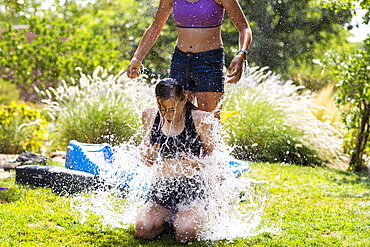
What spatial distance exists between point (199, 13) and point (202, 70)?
0.36m

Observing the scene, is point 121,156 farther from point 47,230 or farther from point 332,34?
point 332,34

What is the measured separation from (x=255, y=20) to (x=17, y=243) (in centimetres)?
1051

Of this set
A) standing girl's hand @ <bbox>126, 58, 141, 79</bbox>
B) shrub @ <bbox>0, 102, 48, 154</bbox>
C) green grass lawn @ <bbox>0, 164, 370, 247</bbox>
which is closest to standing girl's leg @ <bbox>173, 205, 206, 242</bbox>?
green grass lawn @ <bbox>0, 164, 370, 247</bbox>

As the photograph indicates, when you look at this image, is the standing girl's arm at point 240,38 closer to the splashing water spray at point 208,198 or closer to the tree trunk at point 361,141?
the splashing water spray at point 208,198

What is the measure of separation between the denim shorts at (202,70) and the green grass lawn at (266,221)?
3.25ft

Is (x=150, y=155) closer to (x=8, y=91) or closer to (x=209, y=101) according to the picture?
(x=209, y=101)

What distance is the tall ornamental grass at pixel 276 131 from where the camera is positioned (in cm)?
661

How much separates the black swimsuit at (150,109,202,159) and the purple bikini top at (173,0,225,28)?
0.59 meters

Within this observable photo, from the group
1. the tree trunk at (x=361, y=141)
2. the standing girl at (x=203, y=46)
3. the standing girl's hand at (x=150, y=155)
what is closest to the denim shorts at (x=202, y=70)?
the standing girl at (x=203, y=46)

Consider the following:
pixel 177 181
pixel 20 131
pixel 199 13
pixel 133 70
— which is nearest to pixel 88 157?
pixel 133 70

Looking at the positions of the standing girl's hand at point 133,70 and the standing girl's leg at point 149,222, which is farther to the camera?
the standing girl's hand at point 133,70

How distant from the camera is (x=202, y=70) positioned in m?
2.94

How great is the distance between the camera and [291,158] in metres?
6.73

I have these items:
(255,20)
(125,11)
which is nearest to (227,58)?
(255,20)
